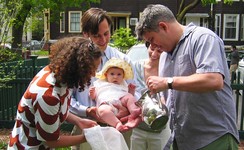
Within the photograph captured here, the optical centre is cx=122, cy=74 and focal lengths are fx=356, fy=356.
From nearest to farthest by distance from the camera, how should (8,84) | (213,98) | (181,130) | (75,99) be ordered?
(213,98) → (181,130) → (75,99) → (8,84)

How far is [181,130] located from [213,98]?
1.09 ft

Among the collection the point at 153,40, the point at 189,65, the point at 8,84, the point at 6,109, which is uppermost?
the point at 153,40

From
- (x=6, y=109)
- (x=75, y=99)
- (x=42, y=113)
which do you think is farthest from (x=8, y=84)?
(x=42, y=113)

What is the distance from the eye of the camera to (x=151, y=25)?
2.22 meters

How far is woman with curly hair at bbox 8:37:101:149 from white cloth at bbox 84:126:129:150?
0.24 metres

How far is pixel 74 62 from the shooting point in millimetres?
2051

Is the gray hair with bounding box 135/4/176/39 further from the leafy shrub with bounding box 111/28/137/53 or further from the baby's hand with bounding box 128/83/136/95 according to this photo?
the leafy shrub with bounding box 111/28/137/53

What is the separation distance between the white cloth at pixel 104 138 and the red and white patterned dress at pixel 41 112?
27 centimetres

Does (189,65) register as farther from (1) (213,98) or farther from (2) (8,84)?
(2) (8,84)

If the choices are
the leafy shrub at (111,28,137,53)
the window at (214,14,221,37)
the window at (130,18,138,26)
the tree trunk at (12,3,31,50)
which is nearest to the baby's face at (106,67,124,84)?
the leafy shrub at (111,28,137,53)

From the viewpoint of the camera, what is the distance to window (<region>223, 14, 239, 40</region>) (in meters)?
32.1

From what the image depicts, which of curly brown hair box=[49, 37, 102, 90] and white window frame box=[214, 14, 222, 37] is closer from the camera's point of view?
curly brown hair box=[49, 37, 102, 90]

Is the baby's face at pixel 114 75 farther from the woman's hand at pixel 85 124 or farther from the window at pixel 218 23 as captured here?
the window at pixel 218 23

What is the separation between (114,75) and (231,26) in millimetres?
31382
